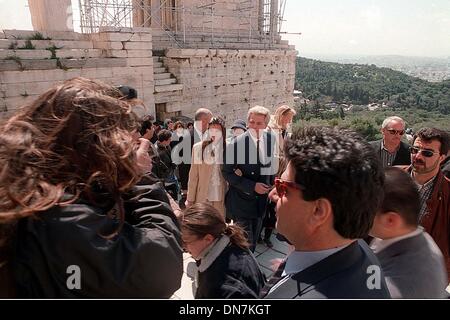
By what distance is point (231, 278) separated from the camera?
4.98ft

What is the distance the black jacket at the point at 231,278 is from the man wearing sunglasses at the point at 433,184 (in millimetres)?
1456

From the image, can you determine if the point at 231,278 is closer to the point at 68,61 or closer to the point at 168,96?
the point at 68,61

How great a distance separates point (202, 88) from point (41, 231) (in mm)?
9880

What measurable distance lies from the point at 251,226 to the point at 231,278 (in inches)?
67.2

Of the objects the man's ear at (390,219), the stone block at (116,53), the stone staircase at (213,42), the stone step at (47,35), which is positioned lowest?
the man's ear at (390,219)

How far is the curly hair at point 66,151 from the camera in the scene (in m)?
0.84

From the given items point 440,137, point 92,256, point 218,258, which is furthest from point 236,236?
point 440,137

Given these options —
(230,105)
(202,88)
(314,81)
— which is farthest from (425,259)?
(314,81)

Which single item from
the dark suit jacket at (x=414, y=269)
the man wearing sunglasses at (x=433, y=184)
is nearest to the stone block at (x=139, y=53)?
the man wearing sunglasses at (x=433, y=184)

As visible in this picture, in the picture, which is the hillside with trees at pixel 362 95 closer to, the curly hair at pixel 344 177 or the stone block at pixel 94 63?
the stone block at pixel 94 63

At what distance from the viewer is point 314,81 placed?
49375 millimetres

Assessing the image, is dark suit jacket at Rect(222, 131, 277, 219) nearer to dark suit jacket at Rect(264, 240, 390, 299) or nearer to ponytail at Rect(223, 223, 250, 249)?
ponytail at Rect(223, 223, 250, 249)

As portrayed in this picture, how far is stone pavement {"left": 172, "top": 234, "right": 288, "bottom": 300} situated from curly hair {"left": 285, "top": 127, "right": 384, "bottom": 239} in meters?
2.10

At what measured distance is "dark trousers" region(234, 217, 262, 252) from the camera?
10.3 feet
